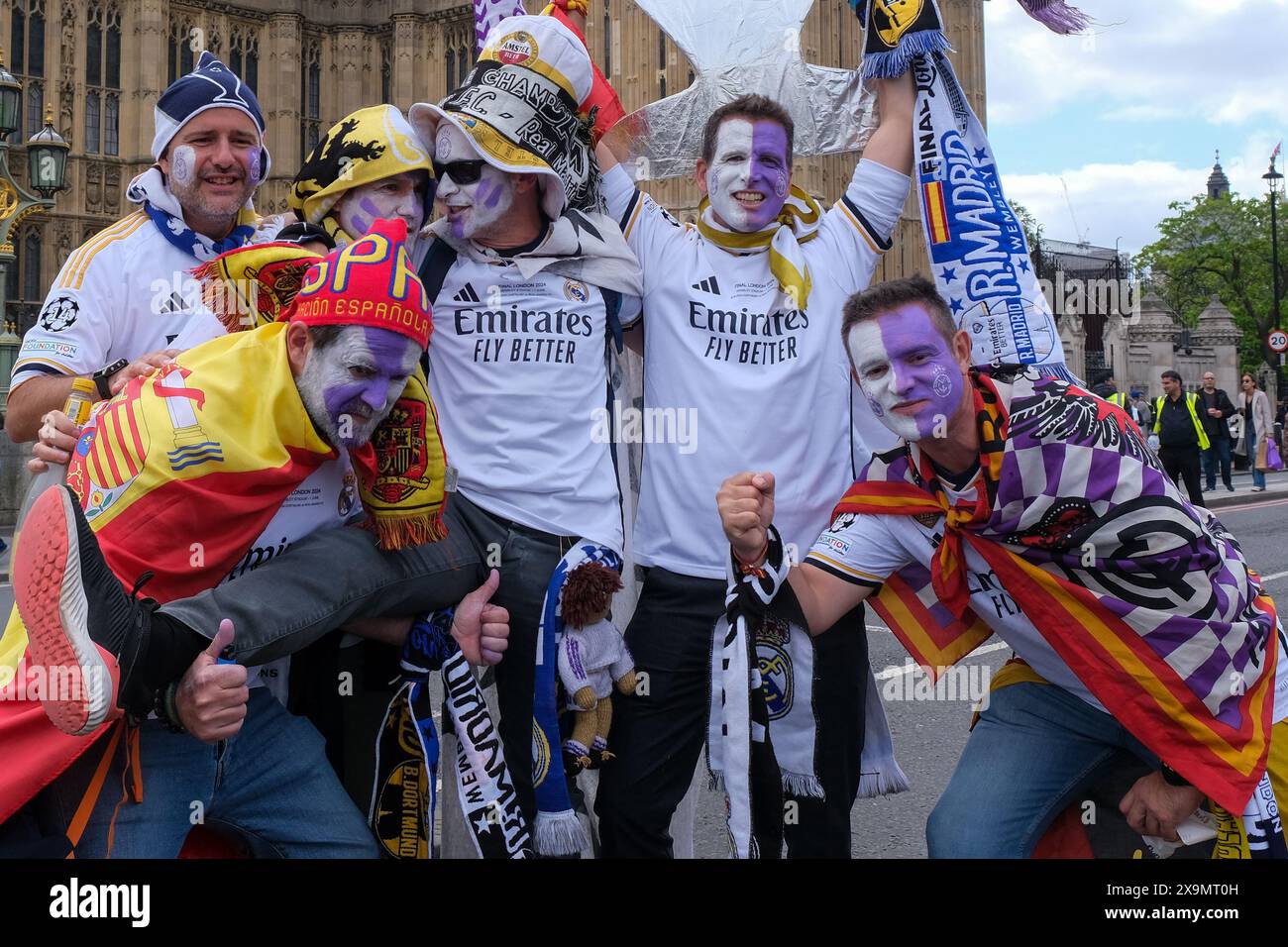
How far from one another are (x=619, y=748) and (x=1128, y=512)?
1.34 meters

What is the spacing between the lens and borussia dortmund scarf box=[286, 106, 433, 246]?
291 cm

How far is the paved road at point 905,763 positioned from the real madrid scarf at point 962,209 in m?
1.00

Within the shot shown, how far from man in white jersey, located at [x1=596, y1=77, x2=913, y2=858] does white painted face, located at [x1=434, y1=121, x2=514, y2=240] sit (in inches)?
17.7

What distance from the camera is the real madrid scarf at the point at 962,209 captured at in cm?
310

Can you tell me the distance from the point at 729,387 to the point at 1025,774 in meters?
1.17

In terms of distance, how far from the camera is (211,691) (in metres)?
2.35

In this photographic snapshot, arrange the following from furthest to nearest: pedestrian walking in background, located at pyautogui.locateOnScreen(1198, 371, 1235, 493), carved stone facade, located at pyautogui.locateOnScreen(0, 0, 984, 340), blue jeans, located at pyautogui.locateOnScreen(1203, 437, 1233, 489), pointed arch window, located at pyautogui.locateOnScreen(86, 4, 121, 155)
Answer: pointed arch window, located at pyautogui.locateOnScreen(86, 4, 121, 155) < carved stone facade, located at pyautogui.locateOnScreen(0, 0, 984, 340) < blue jeans, located at pyautogui.locateOnScreen(1203, 437, 1233, 489) < pedestrian walking in background, located at pyautogui.locateOnScreen(1198, 371, 1235, 493)

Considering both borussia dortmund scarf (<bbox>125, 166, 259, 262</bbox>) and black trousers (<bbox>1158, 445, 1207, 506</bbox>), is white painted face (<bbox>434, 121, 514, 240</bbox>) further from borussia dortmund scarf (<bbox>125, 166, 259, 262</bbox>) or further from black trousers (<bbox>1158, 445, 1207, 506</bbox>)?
black trousers (<bbox>1158, 445, 1207, 506</bbox>)

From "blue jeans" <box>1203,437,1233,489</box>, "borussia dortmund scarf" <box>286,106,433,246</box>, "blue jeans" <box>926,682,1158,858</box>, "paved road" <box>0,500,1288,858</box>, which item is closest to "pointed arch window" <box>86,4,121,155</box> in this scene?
"blue jeans" <box>1203,437,1233,489</box>

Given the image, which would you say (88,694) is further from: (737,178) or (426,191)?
(737,178)

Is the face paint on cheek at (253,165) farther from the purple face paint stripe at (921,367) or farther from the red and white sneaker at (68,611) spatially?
the purple face paint stripe at (921,367)

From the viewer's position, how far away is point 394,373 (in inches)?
100

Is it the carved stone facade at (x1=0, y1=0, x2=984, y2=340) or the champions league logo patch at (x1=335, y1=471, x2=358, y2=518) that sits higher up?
the carved stone facade at (x1=0, y1=0, x2=984, y2=340)
